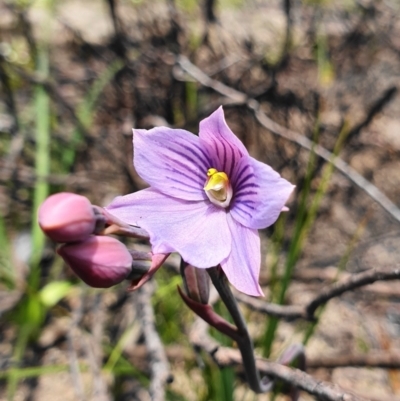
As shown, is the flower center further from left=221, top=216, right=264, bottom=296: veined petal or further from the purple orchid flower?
left=221, top=216, right=264, bottom=296: veined petal

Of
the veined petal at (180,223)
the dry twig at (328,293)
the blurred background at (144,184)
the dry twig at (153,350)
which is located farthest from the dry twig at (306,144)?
the dry twig at (153,350)

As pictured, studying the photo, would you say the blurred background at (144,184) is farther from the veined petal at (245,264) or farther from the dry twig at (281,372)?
the veined petal at (245,264)

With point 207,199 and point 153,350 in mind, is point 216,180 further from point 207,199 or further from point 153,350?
point 153,350

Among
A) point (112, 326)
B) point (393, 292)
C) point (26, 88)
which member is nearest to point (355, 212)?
point (393, 292)

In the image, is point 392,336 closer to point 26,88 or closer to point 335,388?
point 335,388

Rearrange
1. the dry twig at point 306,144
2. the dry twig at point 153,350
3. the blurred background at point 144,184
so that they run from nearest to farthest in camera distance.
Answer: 1. the dry twig at point 153,350
2. the dry twig at point 306,144
3. the blurred background at point 144,184

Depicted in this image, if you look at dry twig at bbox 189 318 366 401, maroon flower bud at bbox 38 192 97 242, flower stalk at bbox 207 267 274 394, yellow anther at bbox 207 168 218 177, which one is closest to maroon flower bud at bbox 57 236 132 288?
maroon flower bud at bbox 38 192 97 242
